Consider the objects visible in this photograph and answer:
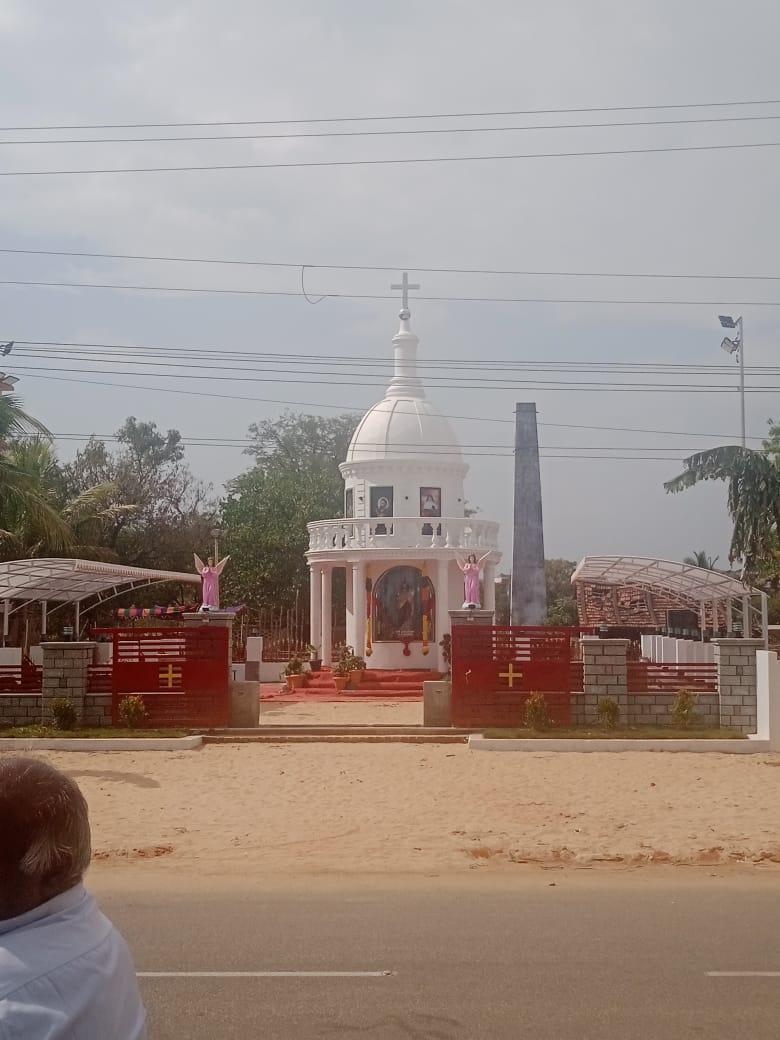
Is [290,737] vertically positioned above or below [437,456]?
below

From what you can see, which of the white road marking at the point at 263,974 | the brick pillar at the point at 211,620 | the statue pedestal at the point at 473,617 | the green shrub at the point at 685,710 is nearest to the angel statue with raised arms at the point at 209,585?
the brick pillar at the point at 211,620

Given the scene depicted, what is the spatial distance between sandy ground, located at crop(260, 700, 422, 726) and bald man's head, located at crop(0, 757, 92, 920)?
17.6m

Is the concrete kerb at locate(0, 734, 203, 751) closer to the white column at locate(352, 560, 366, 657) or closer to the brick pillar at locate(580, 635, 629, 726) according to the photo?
the brick pillar at locate(580, 635, 629, 726)

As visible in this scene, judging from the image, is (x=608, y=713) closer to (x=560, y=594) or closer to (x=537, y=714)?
(x=537, y=714)

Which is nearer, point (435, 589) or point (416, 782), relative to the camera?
point (416, 782)

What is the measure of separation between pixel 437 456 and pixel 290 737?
1757 cm

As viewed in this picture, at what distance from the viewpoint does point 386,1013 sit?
566 cm

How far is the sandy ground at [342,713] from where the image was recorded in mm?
20891

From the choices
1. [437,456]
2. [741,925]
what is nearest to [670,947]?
[741,925]

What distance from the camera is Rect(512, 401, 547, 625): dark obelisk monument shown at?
27688mm

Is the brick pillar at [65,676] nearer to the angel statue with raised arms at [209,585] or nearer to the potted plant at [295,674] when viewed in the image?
the angel statue with raised arms at [209,585]

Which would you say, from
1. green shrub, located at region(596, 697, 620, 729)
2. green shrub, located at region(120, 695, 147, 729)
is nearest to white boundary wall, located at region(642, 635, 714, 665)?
green shrub, located at region(596, 697, 620, 729)

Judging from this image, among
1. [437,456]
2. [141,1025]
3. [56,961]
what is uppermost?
[437,456]

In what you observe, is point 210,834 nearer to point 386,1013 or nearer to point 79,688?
point 386,1013
